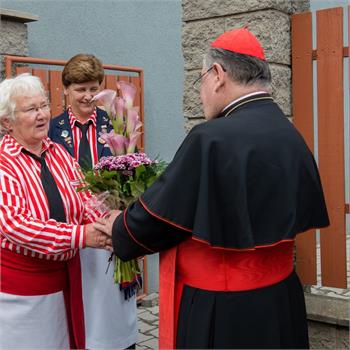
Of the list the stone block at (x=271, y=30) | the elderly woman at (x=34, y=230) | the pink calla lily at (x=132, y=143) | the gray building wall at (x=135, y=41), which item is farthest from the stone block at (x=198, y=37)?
the gray building wall at (x=135, y=41)

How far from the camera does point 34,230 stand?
282 cm

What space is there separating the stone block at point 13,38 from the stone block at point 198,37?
205 cm

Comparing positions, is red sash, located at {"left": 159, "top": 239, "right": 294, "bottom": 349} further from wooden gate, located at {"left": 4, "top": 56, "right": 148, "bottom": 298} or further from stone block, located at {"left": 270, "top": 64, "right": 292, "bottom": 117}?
wooden gate, located at {"left": 4, "top": 56, "right": 148, "bottom": 298}

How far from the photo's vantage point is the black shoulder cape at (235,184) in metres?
2.35

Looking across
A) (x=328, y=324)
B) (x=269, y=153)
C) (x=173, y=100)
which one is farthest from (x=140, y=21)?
(x=269, y=153)

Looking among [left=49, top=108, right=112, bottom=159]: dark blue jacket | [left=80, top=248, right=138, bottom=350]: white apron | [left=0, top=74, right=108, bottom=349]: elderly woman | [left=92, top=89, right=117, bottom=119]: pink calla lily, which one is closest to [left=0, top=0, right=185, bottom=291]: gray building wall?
[left=49, top=108, right=112, bottom=159]: dark blue jacket

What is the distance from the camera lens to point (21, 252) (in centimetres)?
294

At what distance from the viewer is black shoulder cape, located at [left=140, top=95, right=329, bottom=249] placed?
7.70 feet

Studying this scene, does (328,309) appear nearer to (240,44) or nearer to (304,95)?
(304,95)

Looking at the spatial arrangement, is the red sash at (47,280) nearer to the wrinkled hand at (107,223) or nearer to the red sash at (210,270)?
the wrinkled hand at (107,223)

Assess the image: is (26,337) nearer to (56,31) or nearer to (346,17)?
(346,17)

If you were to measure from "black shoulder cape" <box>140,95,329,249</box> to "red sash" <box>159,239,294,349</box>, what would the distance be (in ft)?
0.41

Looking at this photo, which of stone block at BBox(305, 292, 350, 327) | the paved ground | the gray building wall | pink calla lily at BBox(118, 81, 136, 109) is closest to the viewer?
pink calla lily at BBox(118, 81, 136, 109)

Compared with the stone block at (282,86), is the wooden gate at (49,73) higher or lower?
higher
